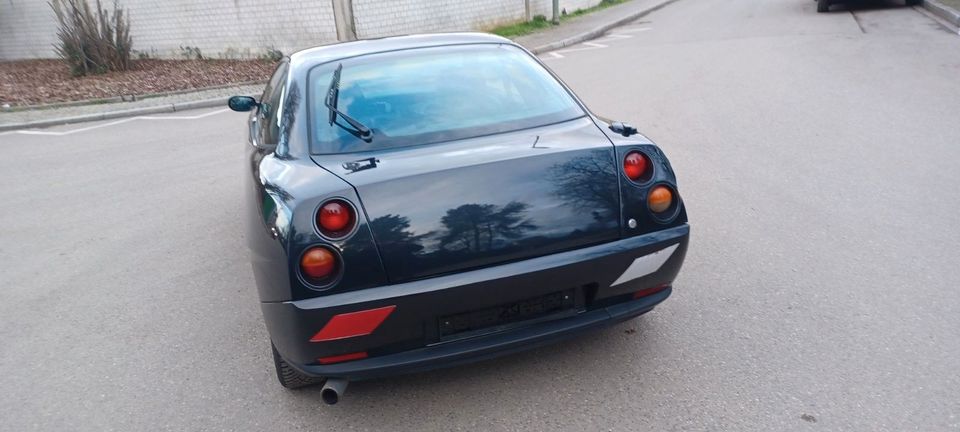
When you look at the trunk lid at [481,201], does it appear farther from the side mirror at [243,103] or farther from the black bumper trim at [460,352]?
the side mirror at [243,103]

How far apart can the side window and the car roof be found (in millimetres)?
158

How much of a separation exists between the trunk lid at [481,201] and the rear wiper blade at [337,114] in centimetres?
19

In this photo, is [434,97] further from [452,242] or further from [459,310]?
[459,310]

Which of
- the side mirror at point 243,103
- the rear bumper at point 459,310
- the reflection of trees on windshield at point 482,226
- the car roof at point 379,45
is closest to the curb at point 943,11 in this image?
the car roof at point 379,45

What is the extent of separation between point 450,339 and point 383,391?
598 millimetres

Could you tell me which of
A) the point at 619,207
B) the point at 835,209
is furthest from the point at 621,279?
the point at 835,209

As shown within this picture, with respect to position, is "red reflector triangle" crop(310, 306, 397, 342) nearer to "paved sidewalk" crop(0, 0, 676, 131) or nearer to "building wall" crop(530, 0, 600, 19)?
"paved sidewalk" crop(0, 0, 676, 131)

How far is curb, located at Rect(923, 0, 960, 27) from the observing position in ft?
46.6

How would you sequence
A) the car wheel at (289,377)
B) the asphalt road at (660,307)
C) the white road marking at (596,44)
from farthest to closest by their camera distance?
the white road marking at (596,44) < the car wheel at (289,377) < the asphalt road at (660,307)

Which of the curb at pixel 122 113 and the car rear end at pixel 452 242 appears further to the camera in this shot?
the curb at pixel 122 113

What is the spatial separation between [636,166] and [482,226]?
756 mm

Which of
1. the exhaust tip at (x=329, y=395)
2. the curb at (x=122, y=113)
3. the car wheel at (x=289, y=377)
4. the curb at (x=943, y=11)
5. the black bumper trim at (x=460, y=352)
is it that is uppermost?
the black bumper trim at (x=460, y=352)

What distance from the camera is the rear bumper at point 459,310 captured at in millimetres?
2723

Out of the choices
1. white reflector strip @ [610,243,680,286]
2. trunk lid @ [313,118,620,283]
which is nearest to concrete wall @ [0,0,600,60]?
trunk lid @ [313,118,620,283]
